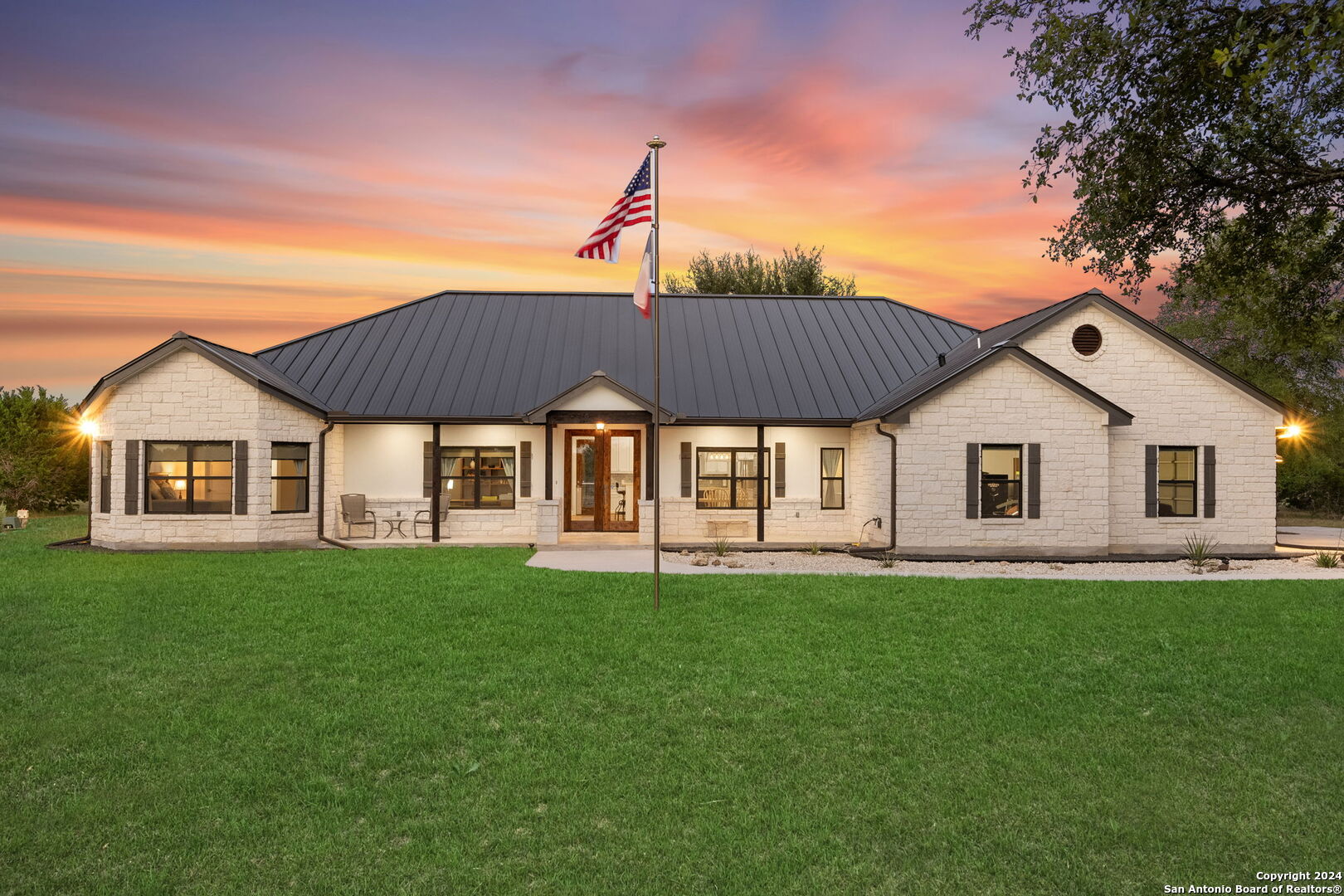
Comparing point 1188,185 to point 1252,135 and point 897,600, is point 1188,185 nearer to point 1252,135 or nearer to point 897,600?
point 1252,135

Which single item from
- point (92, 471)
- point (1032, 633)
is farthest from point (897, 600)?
point (92, 471)

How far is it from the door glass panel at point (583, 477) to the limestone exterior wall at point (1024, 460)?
23.6 feet

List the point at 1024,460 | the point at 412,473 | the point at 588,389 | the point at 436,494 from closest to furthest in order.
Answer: the point at 1024,460, the point at 588,389, the point at 436,494, the point at 412,473

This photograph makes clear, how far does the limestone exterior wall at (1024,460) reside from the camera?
16859mm

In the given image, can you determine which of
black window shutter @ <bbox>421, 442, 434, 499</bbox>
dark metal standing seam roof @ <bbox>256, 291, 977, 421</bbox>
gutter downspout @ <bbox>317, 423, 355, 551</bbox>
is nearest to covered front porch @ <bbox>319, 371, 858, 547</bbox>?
black window shutter @ <bbox>421, 442, 434, 499</bbox>

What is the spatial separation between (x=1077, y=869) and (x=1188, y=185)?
809 cm

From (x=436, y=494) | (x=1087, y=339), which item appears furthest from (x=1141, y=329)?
(x=436, y=494)

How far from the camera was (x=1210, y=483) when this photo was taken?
17922 millimetres

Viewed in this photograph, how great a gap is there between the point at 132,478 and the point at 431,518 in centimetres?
612

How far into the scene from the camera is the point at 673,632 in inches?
369

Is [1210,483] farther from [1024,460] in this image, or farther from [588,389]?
[588,389]

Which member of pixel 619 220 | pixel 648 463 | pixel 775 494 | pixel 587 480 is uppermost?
pixel 619 220

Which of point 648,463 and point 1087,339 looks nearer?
point 1087,339

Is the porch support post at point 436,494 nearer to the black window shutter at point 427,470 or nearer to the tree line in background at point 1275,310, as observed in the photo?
the black window shutter at point 427,470
